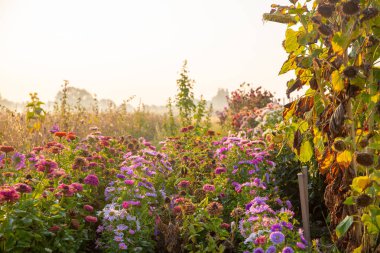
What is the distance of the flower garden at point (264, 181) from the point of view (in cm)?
286

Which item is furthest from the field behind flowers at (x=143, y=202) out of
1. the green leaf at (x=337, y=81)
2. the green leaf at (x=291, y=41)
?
the green leaf at (x=291, y=41)

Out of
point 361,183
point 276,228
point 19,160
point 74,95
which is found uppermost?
point 74,95

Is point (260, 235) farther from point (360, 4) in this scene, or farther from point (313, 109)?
point (360, 4)

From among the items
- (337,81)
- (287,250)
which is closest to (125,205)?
(287,250)

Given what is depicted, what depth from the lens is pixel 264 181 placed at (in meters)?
4.78

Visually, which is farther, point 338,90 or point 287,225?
point 287,225

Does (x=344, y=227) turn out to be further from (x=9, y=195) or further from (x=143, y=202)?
(x=9, y=195)

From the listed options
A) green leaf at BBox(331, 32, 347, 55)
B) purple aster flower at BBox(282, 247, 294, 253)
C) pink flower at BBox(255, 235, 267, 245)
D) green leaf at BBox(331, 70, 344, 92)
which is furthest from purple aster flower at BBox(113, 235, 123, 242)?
green leaf at BBox(331, 32, 347, 55)

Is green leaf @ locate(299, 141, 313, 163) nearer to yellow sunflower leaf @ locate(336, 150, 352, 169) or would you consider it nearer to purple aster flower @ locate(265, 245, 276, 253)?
yellow sunflower leaf @ locate(336, 150, 352, 169)

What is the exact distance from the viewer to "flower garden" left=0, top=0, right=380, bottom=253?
2859 millimetres

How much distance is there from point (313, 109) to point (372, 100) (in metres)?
0.48

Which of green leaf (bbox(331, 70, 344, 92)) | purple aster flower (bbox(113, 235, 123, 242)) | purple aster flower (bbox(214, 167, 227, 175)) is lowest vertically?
purple aster flower (bbox(113, 235, 123, 242))

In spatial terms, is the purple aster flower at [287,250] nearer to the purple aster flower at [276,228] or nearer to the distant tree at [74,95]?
the purple aster flower at [276,228]

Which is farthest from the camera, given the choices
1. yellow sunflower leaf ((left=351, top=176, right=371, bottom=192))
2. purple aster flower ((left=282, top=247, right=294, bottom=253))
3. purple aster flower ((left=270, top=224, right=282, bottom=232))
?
purple aster flower ((left=270, top=224, right=282, bottom=232))
